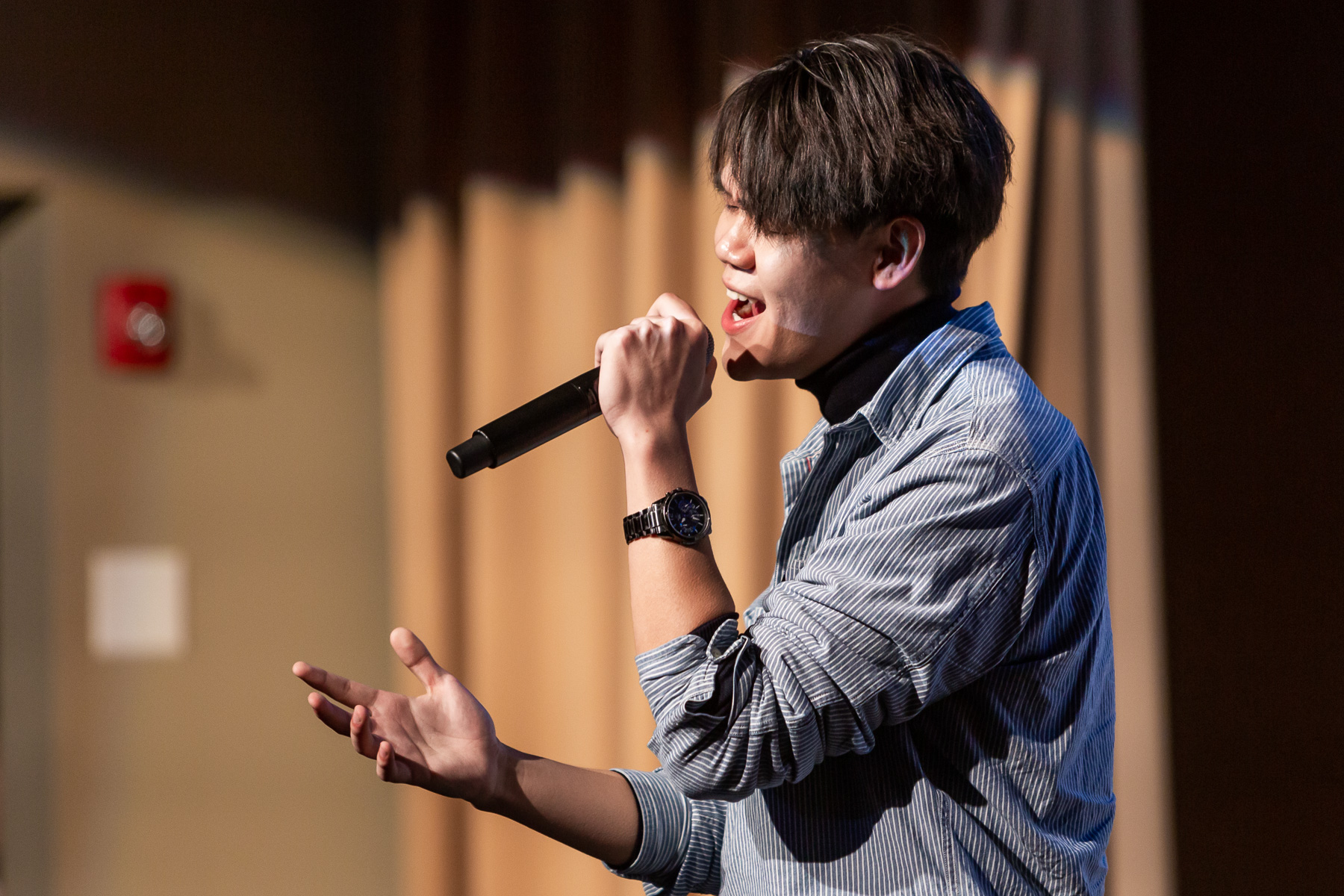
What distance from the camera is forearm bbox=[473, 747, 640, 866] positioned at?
1.11 metres

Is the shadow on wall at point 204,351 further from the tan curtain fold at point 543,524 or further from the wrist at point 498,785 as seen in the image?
the wrist at point 498,785

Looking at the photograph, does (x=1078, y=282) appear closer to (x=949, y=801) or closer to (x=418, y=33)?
(x=949, y=801)

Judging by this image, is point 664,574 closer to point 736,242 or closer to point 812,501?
point 812,501

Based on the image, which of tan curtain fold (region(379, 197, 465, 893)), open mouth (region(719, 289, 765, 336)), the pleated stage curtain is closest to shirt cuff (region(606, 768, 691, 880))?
open mouth (region(719, 289, 765, 336))

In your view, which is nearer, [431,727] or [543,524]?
[431,727]

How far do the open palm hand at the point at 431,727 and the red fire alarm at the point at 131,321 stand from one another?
4.18 ft

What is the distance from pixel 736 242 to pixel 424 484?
1303mm

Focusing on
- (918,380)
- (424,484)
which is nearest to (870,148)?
(918,380)

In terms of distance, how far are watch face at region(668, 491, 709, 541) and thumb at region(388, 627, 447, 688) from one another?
30cm

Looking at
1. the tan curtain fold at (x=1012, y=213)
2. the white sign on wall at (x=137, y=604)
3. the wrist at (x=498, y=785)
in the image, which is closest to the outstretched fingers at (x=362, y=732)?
the wrist at (x=498, y=785)

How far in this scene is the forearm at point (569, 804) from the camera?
111cm

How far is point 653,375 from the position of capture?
1.01 m

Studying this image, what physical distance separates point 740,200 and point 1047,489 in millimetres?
Result: 370

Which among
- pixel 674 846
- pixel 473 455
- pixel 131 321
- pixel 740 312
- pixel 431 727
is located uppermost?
pixel 131 321
